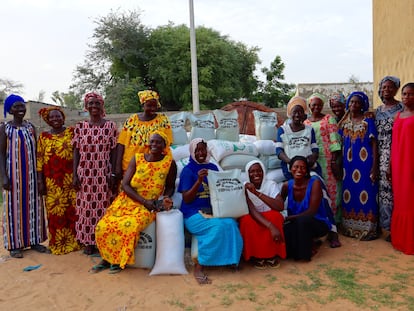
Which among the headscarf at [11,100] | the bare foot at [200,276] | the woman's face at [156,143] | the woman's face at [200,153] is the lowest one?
the bare foot at [200,276]

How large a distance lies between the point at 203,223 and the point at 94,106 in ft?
5.96

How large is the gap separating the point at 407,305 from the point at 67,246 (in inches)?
144

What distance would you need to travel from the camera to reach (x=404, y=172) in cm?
436

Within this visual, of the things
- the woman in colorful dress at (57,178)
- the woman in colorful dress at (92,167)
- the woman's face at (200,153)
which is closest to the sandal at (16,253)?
the woman in colorful dress at (57,178)

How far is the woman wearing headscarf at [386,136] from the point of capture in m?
4.62

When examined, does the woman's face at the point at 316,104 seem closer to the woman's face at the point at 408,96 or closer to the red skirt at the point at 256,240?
the woman's face at the point at 408,96

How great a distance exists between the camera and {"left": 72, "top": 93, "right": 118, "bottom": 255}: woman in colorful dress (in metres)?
4.44

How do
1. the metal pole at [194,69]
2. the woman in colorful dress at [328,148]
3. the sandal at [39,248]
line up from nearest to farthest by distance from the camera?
the sandal at [39,248], the woman in colorful dress at [328,148], the metal pole at [194,69]

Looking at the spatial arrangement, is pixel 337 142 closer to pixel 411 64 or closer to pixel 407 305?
pixel 407 305

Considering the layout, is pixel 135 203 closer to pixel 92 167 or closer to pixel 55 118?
pixel 92 167

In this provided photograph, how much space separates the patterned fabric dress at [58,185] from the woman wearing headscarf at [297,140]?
2.59m

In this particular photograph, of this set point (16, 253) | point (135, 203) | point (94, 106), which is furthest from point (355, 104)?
point (16, 253)

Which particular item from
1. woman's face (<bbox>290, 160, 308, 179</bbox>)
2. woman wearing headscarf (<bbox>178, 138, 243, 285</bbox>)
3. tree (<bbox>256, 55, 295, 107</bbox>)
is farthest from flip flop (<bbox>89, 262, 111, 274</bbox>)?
tree (<bbox>256, 55, 295, 107</bbox>)

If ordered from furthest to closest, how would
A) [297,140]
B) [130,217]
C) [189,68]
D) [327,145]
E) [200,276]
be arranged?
[189,68] → [327,145] → [297,140] → [130,217] → [200,276]
